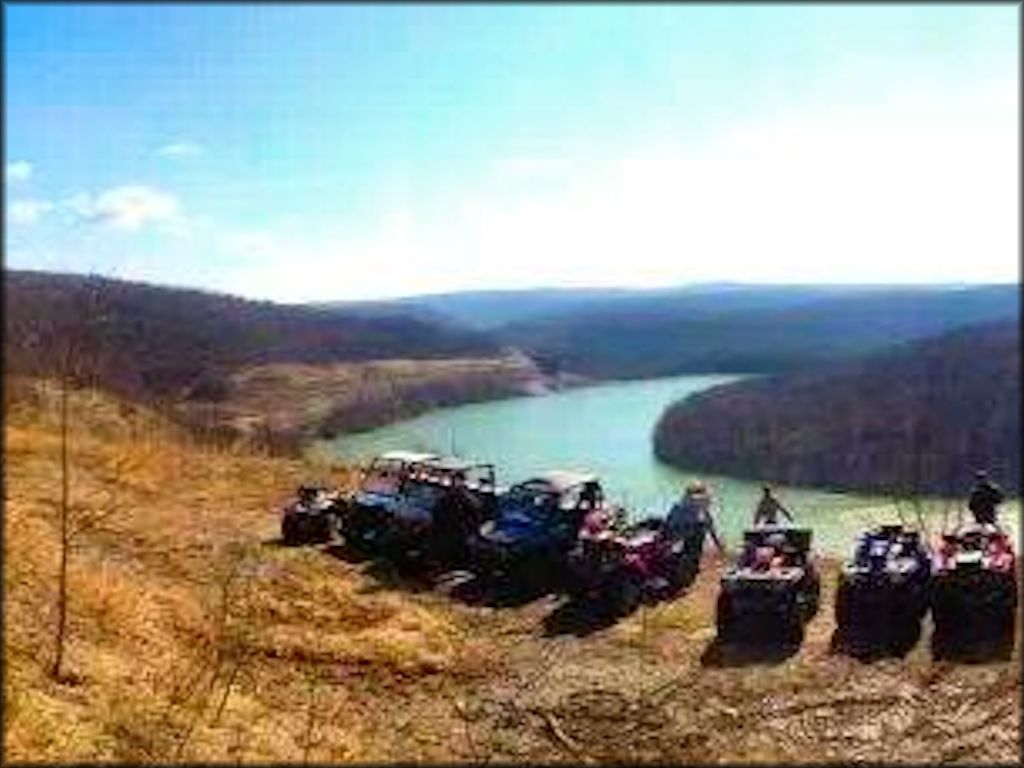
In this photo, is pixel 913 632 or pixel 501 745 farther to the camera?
pixel 913 632

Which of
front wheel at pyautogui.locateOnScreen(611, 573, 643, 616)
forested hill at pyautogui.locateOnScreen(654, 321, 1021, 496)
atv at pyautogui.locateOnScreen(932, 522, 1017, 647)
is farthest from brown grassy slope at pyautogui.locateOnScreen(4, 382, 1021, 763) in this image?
forested hill at pyautogui.locateOnScreen(654, 321, 1021, 496)

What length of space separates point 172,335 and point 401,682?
58.5 m

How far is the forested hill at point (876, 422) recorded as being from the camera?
90125 millimetres

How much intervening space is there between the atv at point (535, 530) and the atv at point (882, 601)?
17.1 feet

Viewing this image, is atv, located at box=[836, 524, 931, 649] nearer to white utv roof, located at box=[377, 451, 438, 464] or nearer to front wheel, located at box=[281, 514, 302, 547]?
white utv roof, located at box=[377, 451, 438, 464]

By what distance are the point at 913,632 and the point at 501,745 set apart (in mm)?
6819

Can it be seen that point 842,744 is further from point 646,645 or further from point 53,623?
point 53,623

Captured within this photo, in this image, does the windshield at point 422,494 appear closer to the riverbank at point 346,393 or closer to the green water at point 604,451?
the green water at point 604,451

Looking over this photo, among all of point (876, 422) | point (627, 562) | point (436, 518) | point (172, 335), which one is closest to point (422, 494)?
point (436, 518)

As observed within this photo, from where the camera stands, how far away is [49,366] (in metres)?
19.8

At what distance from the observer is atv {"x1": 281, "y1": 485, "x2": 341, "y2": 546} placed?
93.2ft

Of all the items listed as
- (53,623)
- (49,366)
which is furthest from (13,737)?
(49,366)

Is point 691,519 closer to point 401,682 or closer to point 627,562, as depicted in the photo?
point 627,562

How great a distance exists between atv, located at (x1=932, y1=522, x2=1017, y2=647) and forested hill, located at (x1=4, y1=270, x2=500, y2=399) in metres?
11.6
